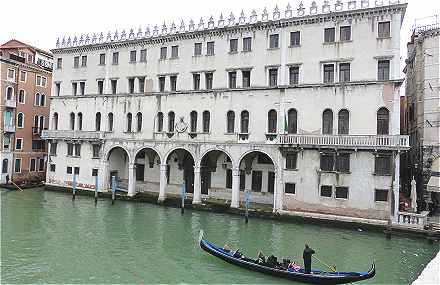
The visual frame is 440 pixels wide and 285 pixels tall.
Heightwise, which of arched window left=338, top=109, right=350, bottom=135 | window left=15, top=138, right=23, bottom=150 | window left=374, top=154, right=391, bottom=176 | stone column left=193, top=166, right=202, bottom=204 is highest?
arched window left=338, top=109, right=350, bottom=135

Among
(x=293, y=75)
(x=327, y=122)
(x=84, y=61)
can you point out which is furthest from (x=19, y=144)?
(x=327, y=122)

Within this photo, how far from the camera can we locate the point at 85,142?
29828 millimetres

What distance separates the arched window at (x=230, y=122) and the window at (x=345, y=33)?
300 inches

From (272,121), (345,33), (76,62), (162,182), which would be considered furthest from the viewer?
(76,62)

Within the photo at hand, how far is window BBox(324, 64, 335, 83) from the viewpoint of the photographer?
72.1ft

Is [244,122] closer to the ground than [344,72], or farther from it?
closer to the ground

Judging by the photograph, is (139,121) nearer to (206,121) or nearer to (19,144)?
(206,121)

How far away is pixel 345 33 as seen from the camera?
2170cm

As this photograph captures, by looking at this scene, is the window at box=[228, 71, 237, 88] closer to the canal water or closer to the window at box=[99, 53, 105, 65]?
the canal water

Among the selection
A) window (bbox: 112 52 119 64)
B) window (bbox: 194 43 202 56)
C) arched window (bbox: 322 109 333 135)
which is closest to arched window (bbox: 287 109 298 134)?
arched window (bbox: 322 109 333 135)

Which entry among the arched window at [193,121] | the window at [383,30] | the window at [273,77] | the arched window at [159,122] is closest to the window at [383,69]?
the window at [383,30]

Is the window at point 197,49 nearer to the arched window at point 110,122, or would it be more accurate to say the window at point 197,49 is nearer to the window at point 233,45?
the window at point 233,45

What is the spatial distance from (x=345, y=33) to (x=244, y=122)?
7.63m

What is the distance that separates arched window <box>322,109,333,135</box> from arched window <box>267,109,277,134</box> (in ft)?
9.24
